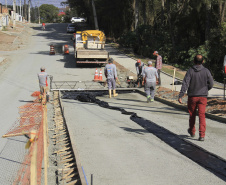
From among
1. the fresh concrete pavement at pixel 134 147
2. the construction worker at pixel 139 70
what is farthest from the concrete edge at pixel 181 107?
the construction worker at pixel 139 70

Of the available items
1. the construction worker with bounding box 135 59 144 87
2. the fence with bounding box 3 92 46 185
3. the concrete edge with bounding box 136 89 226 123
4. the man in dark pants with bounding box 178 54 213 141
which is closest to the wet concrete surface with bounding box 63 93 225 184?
the concrete edge with bounding box 136 89 226 123

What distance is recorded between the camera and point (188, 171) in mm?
5719

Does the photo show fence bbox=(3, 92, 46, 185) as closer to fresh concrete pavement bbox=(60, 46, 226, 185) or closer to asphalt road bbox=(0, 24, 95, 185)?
asphalt road bbox=(0, 24, 95, 185)

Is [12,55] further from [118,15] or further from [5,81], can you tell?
[118,15]

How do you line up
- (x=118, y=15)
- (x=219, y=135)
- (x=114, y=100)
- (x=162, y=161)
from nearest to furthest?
(x=162, y=161)
(x=219, y=135)
(x=114, y=100)
(x=118, y=15)

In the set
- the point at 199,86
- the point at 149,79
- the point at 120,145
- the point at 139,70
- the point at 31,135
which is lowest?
the point at 120,145

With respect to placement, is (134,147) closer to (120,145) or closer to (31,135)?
(120,145)

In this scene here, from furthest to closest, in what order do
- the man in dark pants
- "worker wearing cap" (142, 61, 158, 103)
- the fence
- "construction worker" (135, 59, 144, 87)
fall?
"construction worker" (135, 59, 144, 87)
"worker wearing cap" (142, 61, 158, 103)
the man in dark pants
the fence

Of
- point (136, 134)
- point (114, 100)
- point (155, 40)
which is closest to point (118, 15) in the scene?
point (155, 40)

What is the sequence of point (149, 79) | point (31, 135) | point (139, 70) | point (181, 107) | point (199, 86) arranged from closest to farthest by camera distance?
point (31, 135), point (199, 86), point (181, 107), point (149, 79), point (139, 70)

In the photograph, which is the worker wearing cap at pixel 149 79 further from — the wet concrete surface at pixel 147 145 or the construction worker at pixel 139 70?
the construction worker at pixel 139 70

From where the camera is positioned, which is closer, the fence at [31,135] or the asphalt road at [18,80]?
the fence at [31,135]

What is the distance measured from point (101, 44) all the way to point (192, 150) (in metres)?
21.7

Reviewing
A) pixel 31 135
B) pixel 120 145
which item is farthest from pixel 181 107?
pixel 31 135
